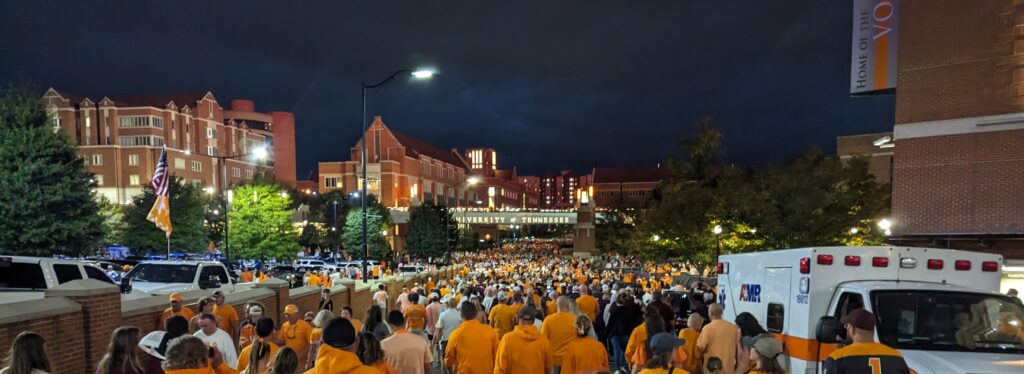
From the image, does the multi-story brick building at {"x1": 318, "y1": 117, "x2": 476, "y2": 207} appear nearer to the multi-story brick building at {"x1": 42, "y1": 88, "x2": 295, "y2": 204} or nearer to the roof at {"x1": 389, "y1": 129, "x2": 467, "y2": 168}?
the roof at {"x1": 389, "y1": 129, "x2": 467, "y2": 168}

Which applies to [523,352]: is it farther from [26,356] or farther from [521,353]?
[26,356]

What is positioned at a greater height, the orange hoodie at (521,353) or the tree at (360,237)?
the orange hoodie at (521,353)

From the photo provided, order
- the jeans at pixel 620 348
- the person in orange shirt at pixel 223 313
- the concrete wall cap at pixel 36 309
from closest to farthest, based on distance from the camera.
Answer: the concrete wall cap at pixel 36 309
the person in orange shirt at pixel 223 313
the jeans at pixel 620 348

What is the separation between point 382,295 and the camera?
12688 mm

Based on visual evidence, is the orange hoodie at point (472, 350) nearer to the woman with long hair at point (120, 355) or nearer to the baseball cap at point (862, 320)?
the woman with long hair at point (120, 355)

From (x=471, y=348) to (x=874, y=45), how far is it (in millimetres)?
22531

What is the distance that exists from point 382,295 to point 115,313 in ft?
18.9

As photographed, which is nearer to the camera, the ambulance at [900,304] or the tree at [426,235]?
the ambulance at [900,304]

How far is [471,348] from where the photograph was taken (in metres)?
6.18

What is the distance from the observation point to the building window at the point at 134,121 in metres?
81.2

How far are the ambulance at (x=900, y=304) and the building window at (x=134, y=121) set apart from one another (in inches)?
3594

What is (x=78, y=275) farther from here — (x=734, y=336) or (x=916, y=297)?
(x=916, y=297)

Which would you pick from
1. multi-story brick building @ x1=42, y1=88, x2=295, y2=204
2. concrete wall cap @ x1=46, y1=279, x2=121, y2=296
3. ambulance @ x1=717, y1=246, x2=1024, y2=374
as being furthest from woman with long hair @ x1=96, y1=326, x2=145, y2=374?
multi-story brick building @ x1=42, y1=88, x2=295, y2=204

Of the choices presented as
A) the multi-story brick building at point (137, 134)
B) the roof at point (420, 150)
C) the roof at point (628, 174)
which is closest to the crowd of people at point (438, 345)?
the multi-story brick building at point (137, 134)
